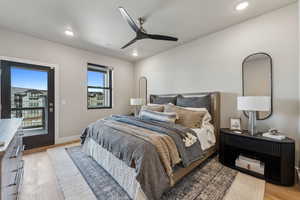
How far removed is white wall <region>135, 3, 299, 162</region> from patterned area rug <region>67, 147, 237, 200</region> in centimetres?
111

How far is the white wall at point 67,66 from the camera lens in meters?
3.14

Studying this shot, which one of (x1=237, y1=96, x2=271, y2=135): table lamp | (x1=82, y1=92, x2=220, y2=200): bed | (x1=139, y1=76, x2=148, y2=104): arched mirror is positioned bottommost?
(x1=82, y1=92, x2=220, y2=200): bed

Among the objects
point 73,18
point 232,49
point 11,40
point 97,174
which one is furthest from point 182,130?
point 11,40

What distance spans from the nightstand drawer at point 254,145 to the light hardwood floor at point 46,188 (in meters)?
0.48

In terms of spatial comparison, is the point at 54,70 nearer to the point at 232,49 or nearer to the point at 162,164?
the point at 162,164

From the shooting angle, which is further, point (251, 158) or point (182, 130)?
point (251, 158)

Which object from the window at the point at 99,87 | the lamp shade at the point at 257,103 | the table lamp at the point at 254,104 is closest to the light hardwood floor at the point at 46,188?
the table lamp at the point at 254,104

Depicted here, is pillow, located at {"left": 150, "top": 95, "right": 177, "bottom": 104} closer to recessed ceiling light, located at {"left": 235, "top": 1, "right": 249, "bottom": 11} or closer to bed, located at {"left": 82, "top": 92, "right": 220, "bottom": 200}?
bed, located at {"left": 82, "top": 92, "right": 220, "bottom": 200}

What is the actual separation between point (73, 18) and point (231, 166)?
13.2 feet

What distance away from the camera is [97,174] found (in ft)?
7.22

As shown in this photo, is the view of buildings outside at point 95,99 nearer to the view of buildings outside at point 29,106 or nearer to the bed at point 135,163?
the view of buildings outside at point 29,106

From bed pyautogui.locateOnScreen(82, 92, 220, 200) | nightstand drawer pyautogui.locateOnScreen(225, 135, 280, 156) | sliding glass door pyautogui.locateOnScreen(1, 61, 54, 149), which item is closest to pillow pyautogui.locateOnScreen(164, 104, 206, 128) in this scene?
bed pyautogui.locateOnScreen(82, 92, 220, 200)

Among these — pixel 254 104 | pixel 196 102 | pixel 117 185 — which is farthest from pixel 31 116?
pixel 254 104

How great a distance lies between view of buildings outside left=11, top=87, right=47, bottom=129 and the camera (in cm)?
316
